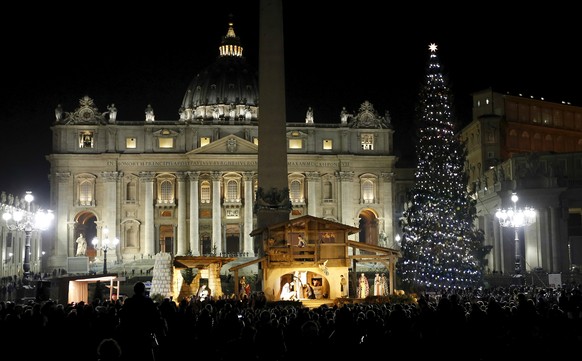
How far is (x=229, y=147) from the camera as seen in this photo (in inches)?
3593

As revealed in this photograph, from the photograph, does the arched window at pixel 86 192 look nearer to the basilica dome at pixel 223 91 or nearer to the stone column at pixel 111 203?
the stone column at pixel 111 203

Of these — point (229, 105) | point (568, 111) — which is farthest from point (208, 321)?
point (229, 105)

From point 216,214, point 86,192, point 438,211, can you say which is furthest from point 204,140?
point 438,211

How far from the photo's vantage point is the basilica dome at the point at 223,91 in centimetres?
11400

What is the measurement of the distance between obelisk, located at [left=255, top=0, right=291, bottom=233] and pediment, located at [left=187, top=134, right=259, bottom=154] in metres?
58.7

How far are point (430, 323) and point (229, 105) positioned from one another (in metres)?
104

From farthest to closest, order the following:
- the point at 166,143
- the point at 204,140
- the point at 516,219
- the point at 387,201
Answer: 1. the point at 387,201
2. the point at 204,140
3. the point at 166,143
4. the point at 516,219

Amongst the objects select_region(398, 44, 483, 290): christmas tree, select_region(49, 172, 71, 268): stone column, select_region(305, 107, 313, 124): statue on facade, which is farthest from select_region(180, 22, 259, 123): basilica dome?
select_region(398, 44, 483, 290): christmas tree

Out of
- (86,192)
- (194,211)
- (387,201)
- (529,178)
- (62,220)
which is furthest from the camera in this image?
(387,201)

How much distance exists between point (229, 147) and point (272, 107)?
59500mm

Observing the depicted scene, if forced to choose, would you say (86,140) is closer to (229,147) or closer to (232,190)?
(229,147)

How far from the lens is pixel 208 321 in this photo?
38.6ft

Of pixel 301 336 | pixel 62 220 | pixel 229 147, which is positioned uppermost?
pixel 229 147

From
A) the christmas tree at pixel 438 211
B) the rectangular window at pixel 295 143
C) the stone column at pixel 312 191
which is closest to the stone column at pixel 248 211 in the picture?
the rectangular window at pixel 295 143
